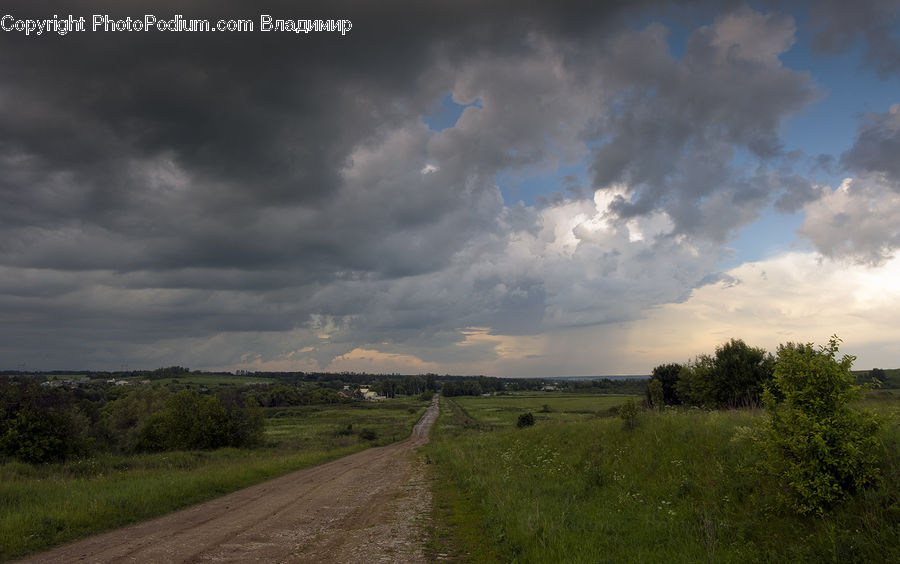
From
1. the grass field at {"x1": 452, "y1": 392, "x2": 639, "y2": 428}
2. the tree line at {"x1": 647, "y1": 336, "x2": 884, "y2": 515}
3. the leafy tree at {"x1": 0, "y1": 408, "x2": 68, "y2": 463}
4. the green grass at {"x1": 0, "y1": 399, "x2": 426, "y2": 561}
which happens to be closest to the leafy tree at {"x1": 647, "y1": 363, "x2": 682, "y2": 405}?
the grass field at {"x1": 452, "y1": 392, "x2": 639, "y2": 428}

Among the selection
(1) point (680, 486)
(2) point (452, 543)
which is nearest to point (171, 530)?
(2) point (452, 543)

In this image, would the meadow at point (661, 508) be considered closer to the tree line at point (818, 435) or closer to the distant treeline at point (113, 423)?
the tree line at point (818, 435)

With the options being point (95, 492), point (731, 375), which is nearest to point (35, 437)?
point (95, 492)

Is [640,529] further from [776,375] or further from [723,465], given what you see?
[776,375]

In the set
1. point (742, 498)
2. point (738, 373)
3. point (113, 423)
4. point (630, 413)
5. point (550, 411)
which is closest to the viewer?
point (742, 498)

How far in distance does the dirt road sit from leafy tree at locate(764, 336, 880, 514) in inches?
329

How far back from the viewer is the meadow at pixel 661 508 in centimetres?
827

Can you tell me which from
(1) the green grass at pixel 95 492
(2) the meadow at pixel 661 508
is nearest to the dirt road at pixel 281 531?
(1) the green grass at pixel 95 492

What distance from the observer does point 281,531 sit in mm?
12453

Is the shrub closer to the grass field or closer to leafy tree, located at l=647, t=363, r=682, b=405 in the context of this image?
the grass field

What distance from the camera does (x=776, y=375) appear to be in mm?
9922

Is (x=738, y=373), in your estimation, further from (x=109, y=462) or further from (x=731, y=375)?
(x=109, y=462)

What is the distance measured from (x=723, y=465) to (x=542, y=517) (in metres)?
5.85

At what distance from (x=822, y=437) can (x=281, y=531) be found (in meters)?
13.7
